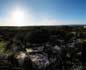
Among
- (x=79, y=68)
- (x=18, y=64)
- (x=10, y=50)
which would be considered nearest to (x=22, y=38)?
(x=10, y=50)

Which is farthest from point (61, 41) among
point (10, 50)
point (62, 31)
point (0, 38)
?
point (0, 38)

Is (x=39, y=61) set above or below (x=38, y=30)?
below

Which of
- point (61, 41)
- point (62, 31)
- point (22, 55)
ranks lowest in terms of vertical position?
point (22, 55)

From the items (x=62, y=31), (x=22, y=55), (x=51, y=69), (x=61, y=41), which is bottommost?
(x=51, y=69)

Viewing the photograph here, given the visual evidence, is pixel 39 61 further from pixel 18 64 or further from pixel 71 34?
pixel 71 34

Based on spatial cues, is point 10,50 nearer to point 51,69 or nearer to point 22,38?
point 22,38

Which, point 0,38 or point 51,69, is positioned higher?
point 0,38
